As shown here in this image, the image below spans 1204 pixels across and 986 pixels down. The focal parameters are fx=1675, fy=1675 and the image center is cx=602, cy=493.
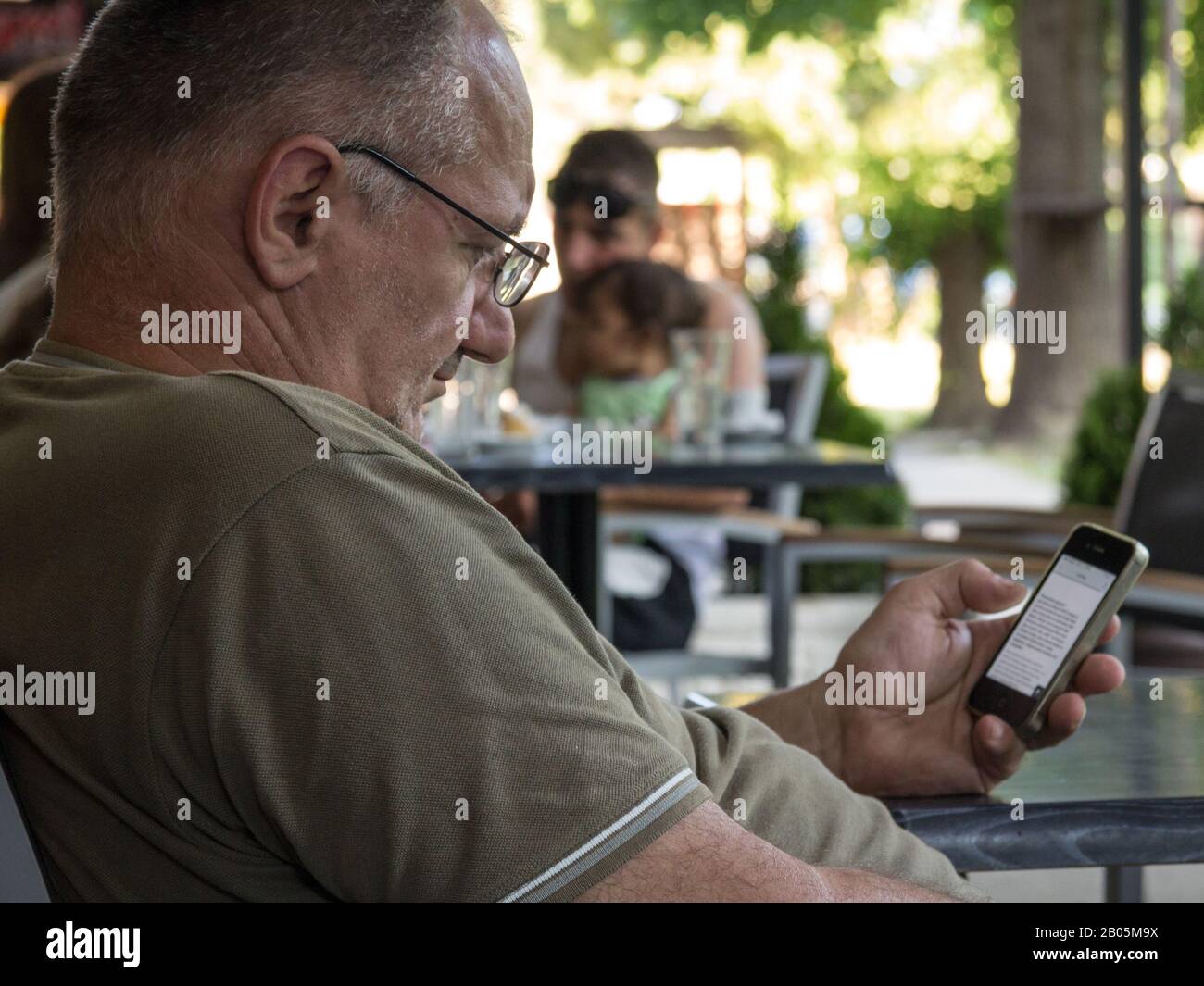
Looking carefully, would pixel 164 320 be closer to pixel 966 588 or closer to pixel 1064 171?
pixel 966 588

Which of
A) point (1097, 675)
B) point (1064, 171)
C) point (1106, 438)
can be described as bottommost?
point (1097, 675)

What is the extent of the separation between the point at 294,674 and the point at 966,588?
0.97 metres

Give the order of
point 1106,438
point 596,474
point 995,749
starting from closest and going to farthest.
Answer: point 995,749, point 596,474, point 1106,438

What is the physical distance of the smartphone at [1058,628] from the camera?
169 centimetres

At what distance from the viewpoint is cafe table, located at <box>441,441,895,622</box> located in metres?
3.86

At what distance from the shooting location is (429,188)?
1.38 m

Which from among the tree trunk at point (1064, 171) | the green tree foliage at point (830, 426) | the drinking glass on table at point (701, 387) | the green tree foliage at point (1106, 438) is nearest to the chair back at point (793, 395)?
the drinking glass on table at point (701, 387)

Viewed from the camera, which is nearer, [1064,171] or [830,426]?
[830,426]

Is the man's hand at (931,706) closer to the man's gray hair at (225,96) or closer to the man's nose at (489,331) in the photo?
the man's nose at (489,331)

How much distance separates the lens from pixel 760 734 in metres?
1.67

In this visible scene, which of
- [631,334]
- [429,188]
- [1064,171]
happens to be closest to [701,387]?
[631,334]

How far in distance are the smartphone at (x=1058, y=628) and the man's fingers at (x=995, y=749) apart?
0.08 feet

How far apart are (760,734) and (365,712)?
2.36 ft
